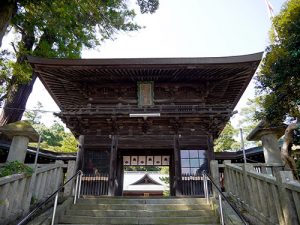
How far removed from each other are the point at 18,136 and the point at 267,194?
859 centimetres

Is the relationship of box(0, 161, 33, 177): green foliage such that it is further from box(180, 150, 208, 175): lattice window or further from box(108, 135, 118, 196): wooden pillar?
box(180, 150, 208, 175): lattice window

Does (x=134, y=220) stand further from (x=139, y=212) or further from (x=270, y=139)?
(x=270, y=139)

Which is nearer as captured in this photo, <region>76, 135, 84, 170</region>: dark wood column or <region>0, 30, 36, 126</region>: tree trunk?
<region>76, 135, 84, 170</region>: dark wood column

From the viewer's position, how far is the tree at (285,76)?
29.0 feet

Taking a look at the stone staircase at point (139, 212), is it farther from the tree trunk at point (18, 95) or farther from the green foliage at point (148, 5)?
the green foliage at point (148, 5)

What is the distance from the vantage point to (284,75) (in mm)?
9094

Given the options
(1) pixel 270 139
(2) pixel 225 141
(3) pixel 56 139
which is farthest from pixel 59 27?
(3) pixel 56 139

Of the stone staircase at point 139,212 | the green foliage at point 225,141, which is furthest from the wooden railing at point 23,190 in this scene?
the green foliage at point 225,141

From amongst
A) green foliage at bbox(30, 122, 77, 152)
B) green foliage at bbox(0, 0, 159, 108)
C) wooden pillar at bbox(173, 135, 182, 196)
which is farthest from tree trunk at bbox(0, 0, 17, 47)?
green foliage at bbox(30, 122, 77, 152)

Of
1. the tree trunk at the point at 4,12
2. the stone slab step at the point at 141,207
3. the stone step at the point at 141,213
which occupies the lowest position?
the stone step at the point at 141,213

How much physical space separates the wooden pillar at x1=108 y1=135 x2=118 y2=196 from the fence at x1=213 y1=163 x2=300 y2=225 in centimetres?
455

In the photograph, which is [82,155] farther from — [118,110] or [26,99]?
[26,99]

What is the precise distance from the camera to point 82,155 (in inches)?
373

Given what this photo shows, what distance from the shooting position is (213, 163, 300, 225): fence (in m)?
3.88
